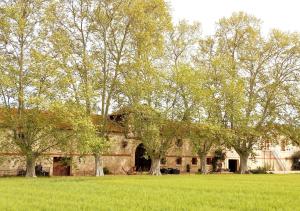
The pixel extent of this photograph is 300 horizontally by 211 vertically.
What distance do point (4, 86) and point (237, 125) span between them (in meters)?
27.7

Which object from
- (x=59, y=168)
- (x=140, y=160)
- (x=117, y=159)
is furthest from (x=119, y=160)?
(x=59, y=168)

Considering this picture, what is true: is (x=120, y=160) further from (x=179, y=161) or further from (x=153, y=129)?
(x=153, y=129)

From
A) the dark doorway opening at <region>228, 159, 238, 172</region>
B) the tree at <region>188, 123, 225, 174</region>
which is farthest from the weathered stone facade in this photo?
the tree at <region>188, 123, 225, 174</region>

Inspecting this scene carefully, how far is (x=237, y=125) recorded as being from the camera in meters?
53.2

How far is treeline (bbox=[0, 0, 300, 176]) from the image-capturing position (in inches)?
1497

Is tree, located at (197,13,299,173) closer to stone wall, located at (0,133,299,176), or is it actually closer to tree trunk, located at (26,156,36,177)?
stone wall, located at (0,133,299,176)

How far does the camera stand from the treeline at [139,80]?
38031 mm

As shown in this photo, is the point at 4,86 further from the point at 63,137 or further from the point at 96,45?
the point at 96,45

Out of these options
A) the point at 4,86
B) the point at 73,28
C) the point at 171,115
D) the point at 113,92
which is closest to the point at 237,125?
the point at 171,115

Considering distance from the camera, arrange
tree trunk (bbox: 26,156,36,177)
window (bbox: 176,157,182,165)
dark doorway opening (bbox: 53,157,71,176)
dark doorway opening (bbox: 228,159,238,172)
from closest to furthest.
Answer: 1. tree trunk (bbox: 26,156,36,177)
2. dark doorway opening (bbox: 53,157,71,176)
3. window (bbox: 176,157,182,165)
4. dark doorway opening (bbox: 228,159,238,172)

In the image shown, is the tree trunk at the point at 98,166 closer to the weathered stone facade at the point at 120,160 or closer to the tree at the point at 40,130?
the weathered stone facade at the point at 120,160

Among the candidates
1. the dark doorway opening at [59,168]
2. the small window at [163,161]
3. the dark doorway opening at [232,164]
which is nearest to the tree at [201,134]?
the small window at [163,161]

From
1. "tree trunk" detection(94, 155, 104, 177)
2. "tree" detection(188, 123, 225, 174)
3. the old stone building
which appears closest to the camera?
"tree trunk" detection(94, 155, 104, 177)

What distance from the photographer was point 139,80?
45719mm
